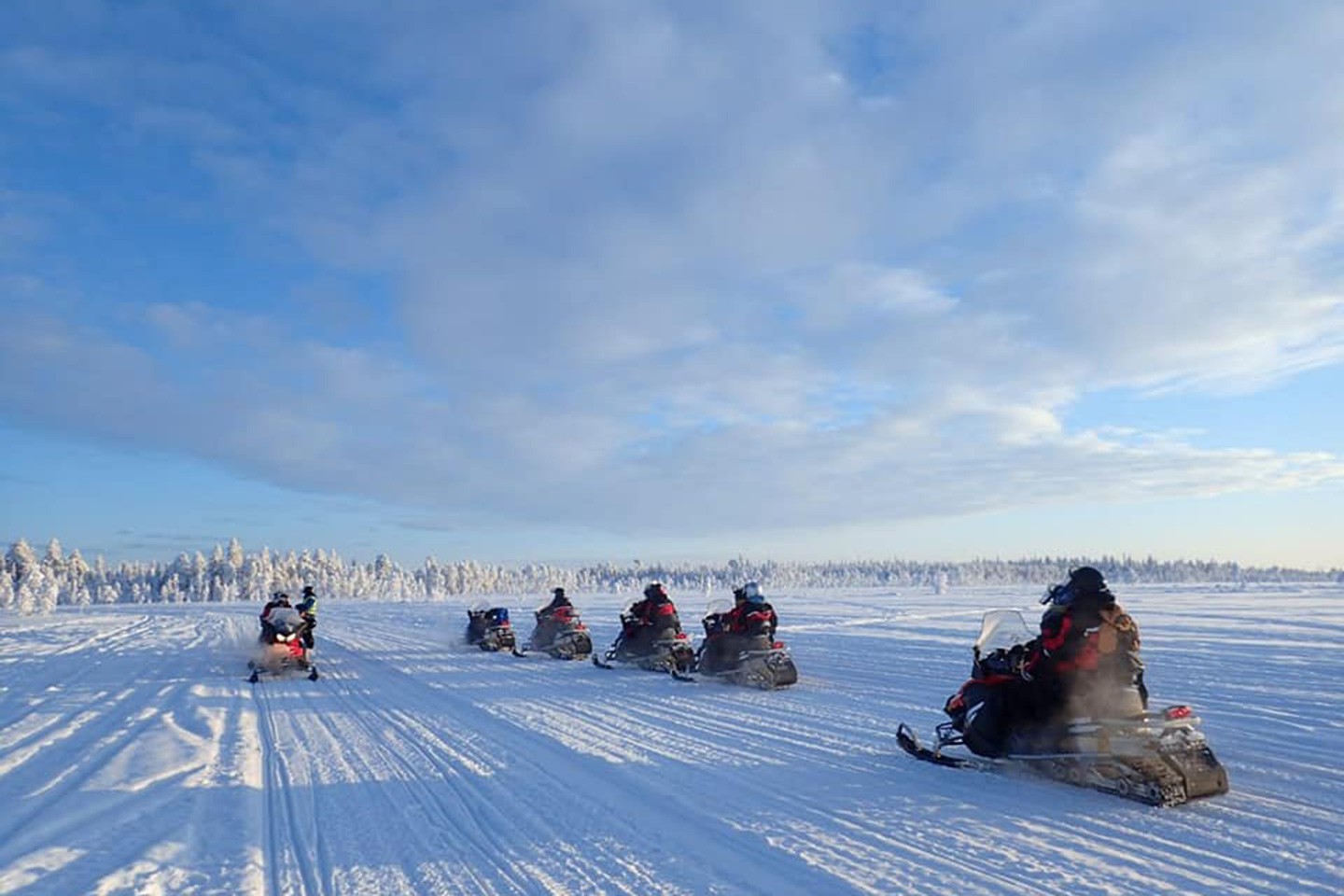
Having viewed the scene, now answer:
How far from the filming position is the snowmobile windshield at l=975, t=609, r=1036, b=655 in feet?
29.3

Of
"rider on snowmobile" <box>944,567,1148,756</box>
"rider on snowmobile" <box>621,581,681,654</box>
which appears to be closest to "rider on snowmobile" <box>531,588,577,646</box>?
"rider on snowmobile" <box>621,581,681,654</box>

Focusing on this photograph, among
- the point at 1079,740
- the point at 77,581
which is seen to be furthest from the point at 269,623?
the point at 77,581

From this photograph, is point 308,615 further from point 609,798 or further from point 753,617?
point 609,798

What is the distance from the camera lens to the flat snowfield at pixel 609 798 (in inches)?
202

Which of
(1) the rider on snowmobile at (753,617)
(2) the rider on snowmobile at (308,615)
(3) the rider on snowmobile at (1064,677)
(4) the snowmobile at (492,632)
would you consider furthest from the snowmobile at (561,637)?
(3) the rider on snowmobile at (1064,677)

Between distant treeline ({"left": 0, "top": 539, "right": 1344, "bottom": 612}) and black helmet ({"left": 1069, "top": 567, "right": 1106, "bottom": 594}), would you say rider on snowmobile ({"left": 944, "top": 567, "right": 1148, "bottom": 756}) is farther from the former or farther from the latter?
distant treeline ({"left": 0, "top": 539, "right": 1344, "bottom": 612})

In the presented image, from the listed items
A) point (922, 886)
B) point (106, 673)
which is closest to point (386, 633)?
point (106, 673)

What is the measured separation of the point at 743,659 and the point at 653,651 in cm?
368

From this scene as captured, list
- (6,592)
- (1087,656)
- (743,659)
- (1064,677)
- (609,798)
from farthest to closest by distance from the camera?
(6,592)
(743,659)
(1064,677)
(1087,656)
(609,798)

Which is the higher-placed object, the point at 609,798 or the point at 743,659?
the point at 743,659

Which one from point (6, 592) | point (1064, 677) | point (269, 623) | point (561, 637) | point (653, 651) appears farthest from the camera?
point (6, 592)

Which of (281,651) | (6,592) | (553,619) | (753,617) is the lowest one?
(6,592)

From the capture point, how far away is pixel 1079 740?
729 cm

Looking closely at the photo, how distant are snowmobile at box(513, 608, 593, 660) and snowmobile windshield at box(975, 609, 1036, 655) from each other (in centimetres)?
1211
